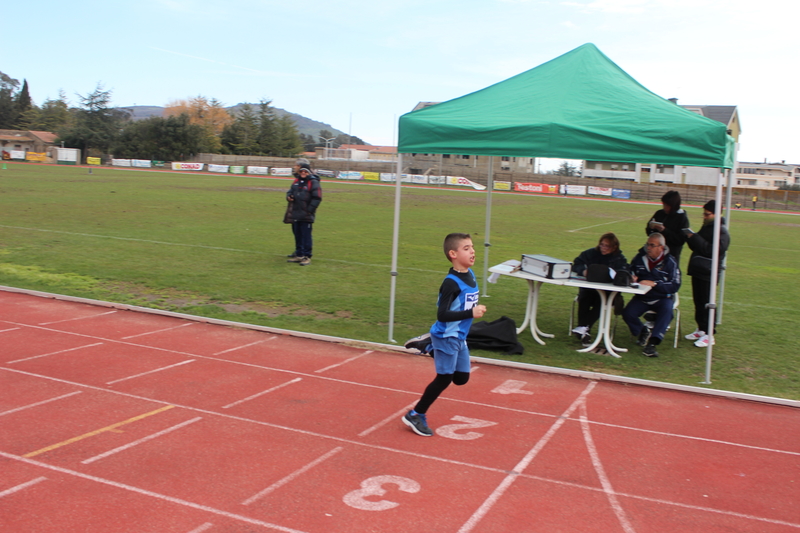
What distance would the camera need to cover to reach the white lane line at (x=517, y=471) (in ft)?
12.9

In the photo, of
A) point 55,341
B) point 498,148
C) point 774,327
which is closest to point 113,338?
point 55,341

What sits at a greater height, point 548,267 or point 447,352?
point 548,267

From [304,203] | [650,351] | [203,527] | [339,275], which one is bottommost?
[203,527]

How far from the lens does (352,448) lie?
490 centimetres

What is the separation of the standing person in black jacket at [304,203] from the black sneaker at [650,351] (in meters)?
7.30

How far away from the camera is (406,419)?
528 centimetres

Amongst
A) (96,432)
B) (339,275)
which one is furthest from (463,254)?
(339,275)

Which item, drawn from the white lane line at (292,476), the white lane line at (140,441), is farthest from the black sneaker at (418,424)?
the white lane line at (140,441)

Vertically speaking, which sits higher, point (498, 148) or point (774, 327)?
point (498, 148)

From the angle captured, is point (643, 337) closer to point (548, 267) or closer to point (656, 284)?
point (656, 284)

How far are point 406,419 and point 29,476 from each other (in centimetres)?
276

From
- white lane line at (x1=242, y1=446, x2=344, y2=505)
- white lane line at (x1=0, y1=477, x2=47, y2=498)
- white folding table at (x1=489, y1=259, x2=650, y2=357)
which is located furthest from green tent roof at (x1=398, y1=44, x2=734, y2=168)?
white lane line at (x1=0, y1=477, x2=47, y2=498)

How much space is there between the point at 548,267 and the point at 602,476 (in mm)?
3537

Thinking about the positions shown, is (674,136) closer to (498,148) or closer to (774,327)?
(498,148)
